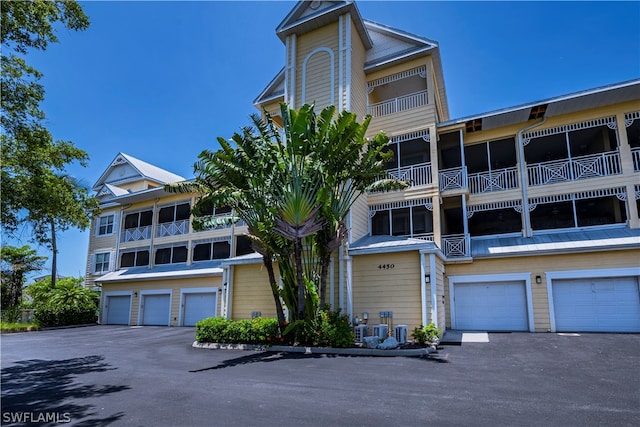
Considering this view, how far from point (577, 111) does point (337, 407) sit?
1534 cm

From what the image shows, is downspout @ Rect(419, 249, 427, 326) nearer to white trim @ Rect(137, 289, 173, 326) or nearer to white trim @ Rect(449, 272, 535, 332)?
white trim @ Rect(449, 272, 535, 332)

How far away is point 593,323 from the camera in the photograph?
13133 mm

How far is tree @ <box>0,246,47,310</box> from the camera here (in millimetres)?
24609

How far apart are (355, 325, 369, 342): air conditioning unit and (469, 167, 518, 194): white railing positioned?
8.10m

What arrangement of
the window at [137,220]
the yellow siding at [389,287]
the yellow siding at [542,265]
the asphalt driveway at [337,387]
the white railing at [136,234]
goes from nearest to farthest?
the asphalt driveway at [337,387] → the yellow siding at [389,287] → the yellow siding at [542,265] → the white railing at [136,234] → the window at [137,220]

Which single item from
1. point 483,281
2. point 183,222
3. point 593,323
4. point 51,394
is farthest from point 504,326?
point 183,222

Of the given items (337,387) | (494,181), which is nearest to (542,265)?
(494,181)

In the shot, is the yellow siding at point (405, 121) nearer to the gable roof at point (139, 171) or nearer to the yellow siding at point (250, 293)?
the yellow siding at point (250, 293)

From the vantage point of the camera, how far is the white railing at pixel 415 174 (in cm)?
1592

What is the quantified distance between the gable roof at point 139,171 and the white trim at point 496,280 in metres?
21.7

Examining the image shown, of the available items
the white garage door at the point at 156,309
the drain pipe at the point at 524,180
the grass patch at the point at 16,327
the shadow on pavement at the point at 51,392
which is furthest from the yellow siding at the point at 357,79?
the grass patch at the point at 16,327

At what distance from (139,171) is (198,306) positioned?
12034 mm

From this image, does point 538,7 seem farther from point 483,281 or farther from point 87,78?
point 87,78

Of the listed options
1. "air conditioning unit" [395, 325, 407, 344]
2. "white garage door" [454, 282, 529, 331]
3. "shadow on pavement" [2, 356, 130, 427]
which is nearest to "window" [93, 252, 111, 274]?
"shadow on pavement" [2, 356, 130, 427]
